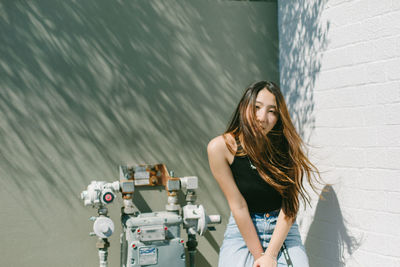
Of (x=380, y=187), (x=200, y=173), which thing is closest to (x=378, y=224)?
(x=380, y=187)

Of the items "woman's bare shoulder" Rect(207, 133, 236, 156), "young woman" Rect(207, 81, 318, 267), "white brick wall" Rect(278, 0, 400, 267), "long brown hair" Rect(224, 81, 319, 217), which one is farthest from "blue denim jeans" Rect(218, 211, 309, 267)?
"white brick wall" Rect(278, 0, 400, 267)

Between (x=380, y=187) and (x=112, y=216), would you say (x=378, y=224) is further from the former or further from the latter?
(x=112, y=216)

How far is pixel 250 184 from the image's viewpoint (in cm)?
221

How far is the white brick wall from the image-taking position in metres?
2.35

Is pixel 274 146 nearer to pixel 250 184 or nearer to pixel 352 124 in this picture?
pixel 250 184

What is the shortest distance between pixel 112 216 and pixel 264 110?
63.3 inches

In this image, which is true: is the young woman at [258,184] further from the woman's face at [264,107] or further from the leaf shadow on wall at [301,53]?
the leaf shadow on wall at [301,53]

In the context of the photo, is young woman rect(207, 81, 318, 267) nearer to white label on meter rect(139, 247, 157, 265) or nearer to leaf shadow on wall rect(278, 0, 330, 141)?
white label on meter rect(139, 247, 157, 265)

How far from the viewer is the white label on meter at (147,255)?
2.46m

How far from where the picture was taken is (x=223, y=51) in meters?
3.31

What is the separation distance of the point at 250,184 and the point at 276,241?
1.18 feet

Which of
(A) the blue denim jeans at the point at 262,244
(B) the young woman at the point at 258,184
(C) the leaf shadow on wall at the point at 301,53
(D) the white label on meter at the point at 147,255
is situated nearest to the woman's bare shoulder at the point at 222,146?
(B) the young woman at the point at 258,184

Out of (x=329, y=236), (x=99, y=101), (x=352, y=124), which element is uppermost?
(x=99, y=101)

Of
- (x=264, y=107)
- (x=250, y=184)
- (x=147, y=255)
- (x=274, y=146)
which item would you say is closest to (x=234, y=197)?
(x=250, y=184)
